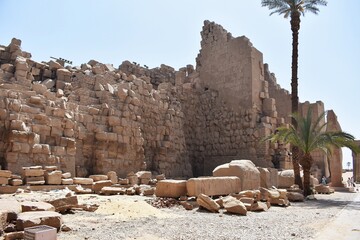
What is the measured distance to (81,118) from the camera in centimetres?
1282

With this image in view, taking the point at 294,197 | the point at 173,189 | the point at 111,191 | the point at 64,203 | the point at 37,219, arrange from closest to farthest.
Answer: the point at 37,219
the point at 64,203
the point at 173,189
the point at 111,191
the point at 294,197

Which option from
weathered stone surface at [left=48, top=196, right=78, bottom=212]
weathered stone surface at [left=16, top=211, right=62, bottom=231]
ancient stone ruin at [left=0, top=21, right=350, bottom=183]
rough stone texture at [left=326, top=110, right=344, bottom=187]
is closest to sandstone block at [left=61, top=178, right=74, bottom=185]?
ancient stone ruin at [left=0, top=21, right=350, bottom=183]

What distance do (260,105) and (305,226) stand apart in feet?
40.0

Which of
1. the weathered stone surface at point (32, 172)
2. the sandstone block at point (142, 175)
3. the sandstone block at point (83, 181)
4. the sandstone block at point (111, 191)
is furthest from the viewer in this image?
the sandstone block at point (142, 175)

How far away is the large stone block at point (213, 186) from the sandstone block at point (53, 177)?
13.7ft

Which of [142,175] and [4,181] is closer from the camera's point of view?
[4,181]

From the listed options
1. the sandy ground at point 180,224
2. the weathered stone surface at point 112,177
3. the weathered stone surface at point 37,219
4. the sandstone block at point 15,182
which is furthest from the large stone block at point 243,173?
the weathered stone surface at point 37,219

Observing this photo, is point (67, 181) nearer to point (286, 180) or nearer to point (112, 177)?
point (112, 177)

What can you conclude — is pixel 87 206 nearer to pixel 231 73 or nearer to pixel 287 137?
pixel 287 137

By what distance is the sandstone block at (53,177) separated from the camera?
10008 millimetres

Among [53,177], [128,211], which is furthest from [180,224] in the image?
[53,177]

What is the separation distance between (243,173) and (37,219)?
682 cm

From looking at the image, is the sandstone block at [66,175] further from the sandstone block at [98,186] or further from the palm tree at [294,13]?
the palm tree at [294,13]

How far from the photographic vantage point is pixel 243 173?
33.7 feet
